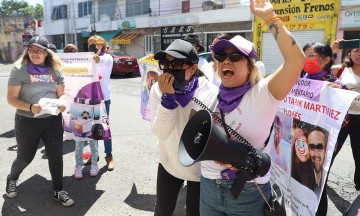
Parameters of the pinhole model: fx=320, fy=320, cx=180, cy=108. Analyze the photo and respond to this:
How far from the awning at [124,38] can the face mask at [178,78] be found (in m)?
26.2

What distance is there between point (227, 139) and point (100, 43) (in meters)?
3.73

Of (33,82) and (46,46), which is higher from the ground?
(46,46)

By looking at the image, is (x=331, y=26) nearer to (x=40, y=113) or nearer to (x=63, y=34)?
(x=40, y=113)

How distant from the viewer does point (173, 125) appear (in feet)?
7.33

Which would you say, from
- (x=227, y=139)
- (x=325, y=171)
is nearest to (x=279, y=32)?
(x=227, y=139)

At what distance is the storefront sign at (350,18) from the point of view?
15.0 meters

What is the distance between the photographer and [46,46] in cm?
→ 362

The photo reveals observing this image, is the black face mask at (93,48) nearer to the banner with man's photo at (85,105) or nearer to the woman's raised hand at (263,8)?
the banner with man's photo at (85,105)

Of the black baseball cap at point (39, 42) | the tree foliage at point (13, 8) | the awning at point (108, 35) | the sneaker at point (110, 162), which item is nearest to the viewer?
the black baseball cap at point (39, 42)

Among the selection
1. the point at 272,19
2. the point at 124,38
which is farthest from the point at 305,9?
the point at 124,38

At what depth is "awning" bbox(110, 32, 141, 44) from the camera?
27.6 metres

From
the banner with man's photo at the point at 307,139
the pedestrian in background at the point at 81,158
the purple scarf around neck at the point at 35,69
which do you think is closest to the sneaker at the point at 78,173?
the pedestrian in background at the point at 81,158

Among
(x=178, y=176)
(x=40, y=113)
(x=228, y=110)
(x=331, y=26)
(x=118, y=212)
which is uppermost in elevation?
(x=331, y=26)

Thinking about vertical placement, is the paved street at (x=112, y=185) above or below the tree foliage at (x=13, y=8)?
below
